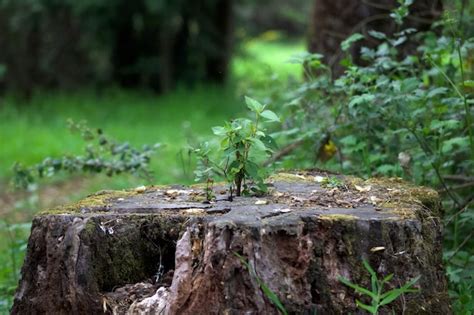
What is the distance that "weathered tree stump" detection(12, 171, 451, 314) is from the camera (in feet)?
10.6

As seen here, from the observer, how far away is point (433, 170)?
5.10 metres

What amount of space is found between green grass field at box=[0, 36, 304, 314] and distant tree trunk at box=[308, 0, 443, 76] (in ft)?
1.93

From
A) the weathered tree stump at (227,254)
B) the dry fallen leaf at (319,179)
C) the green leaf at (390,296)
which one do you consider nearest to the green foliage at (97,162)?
the dry fallen leaf at (319,179)

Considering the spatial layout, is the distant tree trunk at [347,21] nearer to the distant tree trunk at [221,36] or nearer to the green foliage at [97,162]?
the green foliage at [97,162]

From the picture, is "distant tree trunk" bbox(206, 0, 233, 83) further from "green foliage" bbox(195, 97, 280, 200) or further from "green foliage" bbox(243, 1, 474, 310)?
"green foliage" bbox(195, 97, 280, 200)

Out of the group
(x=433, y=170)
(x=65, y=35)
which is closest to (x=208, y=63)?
(x=65, y=35)

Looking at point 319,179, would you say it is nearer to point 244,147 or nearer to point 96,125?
point 244,147

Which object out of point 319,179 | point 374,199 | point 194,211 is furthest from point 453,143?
point 194,211

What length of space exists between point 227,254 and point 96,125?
1107cm

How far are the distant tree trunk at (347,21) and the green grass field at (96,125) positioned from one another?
1.93 ft

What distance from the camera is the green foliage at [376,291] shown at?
3.13 m

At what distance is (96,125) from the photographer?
46.1 ft

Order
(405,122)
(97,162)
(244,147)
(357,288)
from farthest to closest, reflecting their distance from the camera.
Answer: (97,162) → (405,122) → (244,147) → (357,288)

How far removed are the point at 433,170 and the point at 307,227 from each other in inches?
77.2
